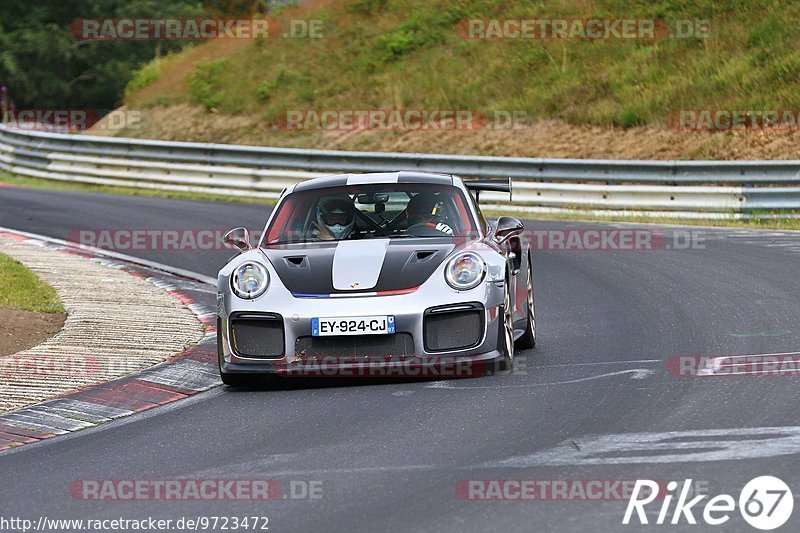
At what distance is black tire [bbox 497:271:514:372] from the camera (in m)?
8.05

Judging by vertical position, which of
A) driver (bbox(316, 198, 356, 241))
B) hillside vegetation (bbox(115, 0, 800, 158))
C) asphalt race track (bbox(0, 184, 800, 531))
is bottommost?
asphalt race track (bbox(0, 184, 800, 531))

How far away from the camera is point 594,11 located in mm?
29750

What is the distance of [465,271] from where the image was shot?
8.01 meters

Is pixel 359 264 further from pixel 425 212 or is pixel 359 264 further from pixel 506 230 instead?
pixel 506 230

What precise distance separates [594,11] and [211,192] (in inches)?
408

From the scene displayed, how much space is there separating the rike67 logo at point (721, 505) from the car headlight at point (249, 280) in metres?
3.38

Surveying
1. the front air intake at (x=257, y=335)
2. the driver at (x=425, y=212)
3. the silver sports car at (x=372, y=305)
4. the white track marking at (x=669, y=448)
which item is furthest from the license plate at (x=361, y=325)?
the white track marking at (x=669, y=448)

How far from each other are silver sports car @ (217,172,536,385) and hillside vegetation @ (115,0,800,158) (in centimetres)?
1483

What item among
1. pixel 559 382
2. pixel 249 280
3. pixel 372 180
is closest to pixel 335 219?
pixel 372 180

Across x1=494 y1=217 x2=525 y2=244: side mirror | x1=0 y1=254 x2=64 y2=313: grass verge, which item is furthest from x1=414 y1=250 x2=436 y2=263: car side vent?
x1=0 y1=254 x2=64 y2=313: grass verge

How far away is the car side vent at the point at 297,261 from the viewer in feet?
27.0

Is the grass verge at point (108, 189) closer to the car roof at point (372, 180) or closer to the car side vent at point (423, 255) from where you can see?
the car roof at point (372, 180)

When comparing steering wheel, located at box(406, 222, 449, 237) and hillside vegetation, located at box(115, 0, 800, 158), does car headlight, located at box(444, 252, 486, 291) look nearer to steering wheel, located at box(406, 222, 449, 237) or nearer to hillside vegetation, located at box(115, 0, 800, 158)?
steering wheel, located at box(406, 222, 449, 237)

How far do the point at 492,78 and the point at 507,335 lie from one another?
2166cm
